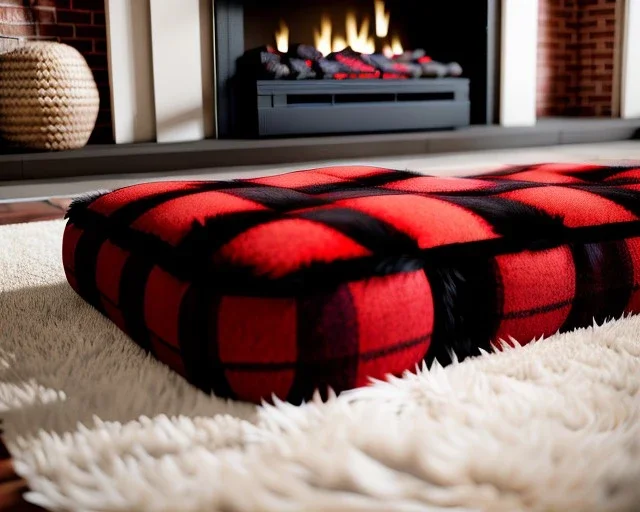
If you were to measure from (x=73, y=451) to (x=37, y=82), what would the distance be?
230 centimetres

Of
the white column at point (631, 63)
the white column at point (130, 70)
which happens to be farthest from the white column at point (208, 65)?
the white column at point (631, 63)

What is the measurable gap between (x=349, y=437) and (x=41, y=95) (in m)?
2.38

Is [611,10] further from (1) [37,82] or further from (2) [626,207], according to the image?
(2) [626,207]

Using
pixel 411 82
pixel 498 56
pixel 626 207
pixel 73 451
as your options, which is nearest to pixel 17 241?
pixel 73 451

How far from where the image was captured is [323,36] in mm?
3543

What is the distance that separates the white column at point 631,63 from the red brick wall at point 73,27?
3083 millimetres

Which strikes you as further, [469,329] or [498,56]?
[498,56]

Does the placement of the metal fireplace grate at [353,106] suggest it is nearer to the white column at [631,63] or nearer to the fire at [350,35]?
the fire at [350,35]

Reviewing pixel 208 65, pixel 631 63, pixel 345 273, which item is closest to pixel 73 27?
pixel 208 65

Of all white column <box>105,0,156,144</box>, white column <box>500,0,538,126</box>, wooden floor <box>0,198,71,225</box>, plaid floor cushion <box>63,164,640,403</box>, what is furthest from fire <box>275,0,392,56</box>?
plaid floor cushion <box>63,164,640,403</box>

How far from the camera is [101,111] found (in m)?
3.02

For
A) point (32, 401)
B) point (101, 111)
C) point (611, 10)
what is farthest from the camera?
point (611, 10)

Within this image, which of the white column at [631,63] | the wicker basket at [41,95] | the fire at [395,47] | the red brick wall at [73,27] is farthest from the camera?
the white column at [631,63]

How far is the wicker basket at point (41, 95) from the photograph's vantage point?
2652 millimetres
